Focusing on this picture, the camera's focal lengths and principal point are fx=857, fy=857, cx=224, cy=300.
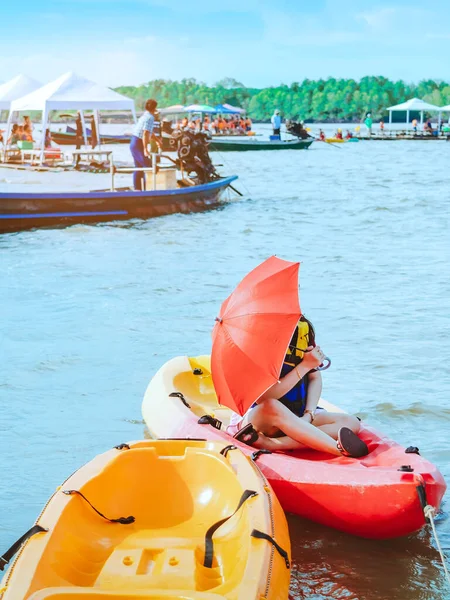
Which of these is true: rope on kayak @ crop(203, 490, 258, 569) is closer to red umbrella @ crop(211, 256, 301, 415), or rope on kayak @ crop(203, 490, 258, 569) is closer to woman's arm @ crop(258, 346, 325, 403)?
red umbrella @ crop(211, 256, 301, 415)

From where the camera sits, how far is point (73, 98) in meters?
18.7

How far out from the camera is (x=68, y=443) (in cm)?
557

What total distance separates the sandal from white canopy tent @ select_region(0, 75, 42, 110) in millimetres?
20451

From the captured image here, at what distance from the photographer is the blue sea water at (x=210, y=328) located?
14.1 ft

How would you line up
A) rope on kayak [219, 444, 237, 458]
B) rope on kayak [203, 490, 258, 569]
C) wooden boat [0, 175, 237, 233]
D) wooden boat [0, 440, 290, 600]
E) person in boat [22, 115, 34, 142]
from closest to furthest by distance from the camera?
1. wooden boat [0, 440, 290, 600]
2. rope on kayak [203, 490, 258, 569]
3. rope on kayak [219, 444, 237, 458]
4. wooden boat [0, 175, 237, 233]
5. person in boat [22, 115, 34, 142]

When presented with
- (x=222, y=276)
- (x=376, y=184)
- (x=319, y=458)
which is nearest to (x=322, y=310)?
(x=222, y=276)

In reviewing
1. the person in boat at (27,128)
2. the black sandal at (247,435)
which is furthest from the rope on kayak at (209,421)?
the person in boat at (27,128)

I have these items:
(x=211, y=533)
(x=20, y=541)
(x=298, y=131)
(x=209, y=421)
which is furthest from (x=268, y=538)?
(x=298, y=131)

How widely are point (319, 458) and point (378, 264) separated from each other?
8335 millimetres

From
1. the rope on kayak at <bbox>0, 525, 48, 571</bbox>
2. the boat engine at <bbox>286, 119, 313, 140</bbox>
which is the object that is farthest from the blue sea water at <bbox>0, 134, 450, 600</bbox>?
the boat engine at <bbox>286, 119, 313, 140</bbox>

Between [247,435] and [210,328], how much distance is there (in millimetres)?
4259

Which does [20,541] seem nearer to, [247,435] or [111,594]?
[111,594]

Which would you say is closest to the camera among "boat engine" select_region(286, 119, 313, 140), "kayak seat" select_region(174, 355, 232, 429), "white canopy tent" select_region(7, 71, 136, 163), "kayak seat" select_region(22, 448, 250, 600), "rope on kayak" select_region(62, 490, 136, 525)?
"kayak seat" select_region(22, 448, 250, 600)

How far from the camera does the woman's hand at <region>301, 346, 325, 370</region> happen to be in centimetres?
447
